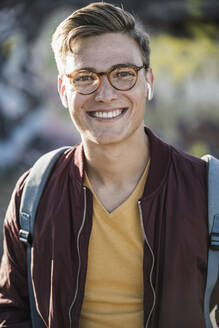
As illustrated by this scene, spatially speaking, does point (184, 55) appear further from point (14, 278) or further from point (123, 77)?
point (14, 278)

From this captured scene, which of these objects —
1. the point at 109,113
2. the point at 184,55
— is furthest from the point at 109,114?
the point at 184,55

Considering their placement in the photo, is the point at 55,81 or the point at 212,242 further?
the point at 55,81

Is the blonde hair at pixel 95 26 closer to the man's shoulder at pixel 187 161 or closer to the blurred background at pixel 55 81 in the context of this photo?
the man's shoulder at pixel 187 161

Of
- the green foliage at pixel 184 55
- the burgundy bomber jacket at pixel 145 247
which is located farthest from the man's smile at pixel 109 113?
the green foliage at pixel 184 55

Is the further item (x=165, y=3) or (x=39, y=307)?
(x=165, y=3)

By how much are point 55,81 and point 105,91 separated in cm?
404

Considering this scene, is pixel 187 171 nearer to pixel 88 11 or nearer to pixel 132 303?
pixel 132 303

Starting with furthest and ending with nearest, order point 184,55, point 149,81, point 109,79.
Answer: point 184,55
point 149,81
point 109,79

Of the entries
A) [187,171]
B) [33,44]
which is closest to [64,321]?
[187,171]

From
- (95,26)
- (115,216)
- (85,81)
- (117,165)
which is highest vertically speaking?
(95,26)

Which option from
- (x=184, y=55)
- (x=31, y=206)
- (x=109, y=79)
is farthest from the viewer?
(x=184, y=55)

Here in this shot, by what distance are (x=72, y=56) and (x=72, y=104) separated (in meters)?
0.22

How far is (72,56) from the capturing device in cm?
207

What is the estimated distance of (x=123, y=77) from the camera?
2.02 metres
